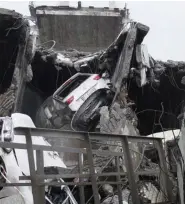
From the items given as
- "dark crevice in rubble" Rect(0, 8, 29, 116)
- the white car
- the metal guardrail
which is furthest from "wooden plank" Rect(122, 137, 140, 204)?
the white car

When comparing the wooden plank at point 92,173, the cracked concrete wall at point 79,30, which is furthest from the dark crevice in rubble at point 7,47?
the cracked concrete wall at point 79,30

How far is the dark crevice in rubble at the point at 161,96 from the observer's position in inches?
412

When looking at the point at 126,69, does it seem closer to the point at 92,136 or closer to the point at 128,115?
the point at 128,115

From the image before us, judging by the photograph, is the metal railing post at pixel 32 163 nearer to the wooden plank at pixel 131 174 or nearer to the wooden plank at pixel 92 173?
the wooden plank at pixel 92 173

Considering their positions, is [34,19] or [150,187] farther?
[34,19]

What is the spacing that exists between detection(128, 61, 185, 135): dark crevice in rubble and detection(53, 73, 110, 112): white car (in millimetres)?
956

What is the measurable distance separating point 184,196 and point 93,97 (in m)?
5.10

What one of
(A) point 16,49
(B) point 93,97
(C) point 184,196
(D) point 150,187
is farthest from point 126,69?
(C) point 184,196

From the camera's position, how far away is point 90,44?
56.2ft

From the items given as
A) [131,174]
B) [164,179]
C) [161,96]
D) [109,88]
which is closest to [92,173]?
[131,174]

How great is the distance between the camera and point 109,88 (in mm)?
9312

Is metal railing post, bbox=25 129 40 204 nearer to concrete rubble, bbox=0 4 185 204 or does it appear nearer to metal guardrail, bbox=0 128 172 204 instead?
metal guardrail, bbox=0 128 172 204

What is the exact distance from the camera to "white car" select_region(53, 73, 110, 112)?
9102 millimetres

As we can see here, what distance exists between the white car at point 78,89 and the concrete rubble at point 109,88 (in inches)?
6.4
